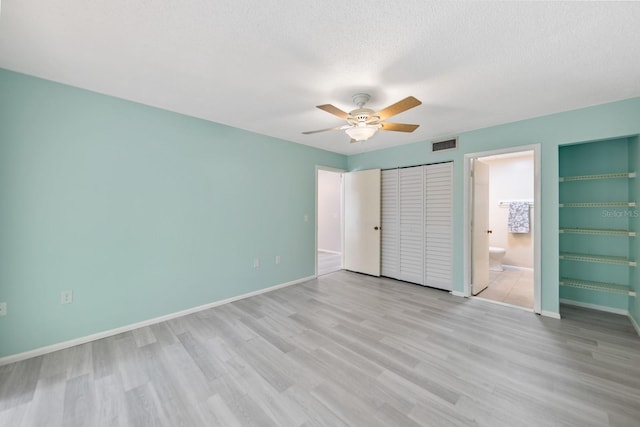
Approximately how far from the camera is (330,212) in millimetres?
7152

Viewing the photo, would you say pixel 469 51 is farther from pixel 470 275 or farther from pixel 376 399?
pixel 470 275

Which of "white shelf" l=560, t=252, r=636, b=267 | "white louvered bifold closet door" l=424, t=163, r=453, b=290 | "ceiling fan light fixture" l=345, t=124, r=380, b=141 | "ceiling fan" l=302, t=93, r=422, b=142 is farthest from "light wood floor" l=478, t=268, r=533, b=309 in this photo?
"ceiling fan light fixture" l=345, t=124, r=380, b=141

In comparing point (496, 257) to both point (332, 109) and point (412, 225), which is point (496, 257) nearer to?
point (412, 225)

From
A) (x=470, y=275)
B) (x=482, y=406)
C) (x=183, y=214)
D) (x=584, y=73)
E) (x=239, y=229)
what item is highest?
(x=584, y=73)

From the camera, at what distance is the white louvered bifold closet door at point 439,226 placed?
375 centimetres

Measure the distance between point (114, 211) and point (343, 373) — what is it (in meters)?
2.64

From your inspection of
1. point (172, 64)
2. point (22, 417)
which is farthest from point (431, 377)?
point (172, 64)

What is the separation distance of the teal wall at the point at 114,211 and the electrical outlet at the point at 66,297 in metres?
0.03

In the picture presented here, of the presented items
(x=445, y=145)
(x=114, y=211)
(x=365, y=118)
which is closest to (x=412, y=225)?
(x=445, y=145)

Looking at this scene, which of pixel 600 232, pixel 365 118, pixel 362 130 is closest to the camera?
pixel 365 118

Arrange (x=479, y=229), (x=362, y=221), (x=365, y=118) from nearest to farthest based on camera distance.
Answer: (x=365, y=118), (x=479, y=229), (x=362, y=221)

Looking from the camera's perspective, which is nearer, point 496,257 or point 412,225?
point 412,225

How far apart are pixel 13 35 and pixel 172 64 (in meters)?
0.92

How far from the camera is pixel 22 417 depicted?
1529 millimetres
